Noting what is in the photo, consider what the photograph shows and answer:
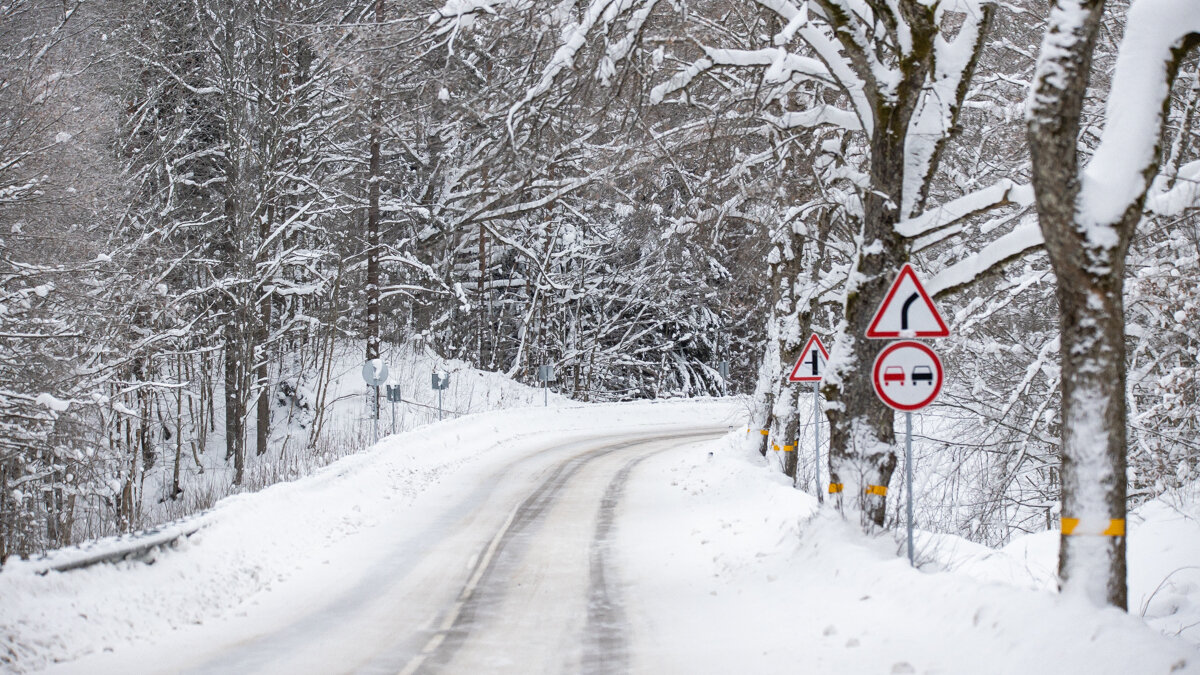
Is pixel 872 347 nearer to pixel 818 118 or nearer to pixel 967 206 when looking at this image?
pixel 967 206

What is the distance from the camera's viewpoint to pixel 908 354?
25.4 feet

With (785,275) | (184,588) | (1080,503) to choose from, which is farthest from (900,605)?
(785,275)

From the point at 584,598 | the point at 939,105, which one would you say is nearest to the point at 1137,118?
the point at 939,105

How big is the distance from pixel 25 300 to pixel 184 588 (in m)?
7.27

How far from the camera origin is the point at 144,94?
25281mm

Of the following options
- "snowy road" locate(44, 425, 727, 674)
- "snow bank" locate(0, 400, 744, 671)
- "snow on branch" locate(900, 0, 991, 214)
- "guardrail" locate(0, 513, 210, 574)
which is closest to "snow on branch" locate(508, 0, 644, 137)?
"snow on branch" locate(900, 0, 991, 214)

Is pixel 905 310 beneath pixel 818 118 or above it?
beneath

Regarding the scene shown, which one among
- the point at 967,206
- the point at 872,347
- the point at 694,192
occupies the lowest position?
the point at 872,347

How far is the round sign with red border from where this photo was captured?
7.59m

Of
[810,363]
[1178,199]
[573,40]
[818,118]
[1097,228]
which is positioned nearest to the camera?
[1097,228]

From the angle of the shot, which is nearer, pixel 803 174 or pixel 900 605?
pixel 900 605

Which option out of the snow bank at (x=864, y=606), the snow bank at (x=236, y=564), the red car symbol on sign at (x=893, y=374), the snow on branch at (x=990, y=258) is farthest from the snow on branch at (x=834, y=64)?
the snow bank at (x=236, y=564)

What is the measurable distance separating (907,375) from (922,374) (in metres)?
0.12

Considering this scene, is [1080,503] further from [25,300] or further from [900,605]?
[25,300]
